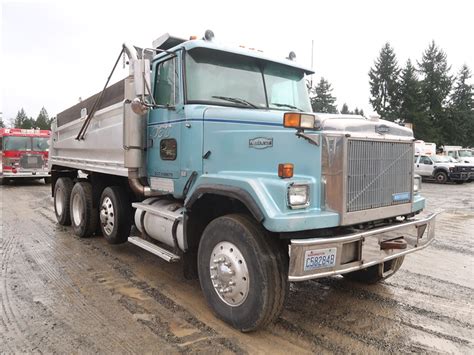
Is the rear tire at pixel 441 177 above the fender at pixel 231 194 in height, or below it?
below

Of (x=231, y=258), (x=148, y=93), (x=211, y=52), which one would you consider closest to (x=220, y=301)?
(x=231, y=258)

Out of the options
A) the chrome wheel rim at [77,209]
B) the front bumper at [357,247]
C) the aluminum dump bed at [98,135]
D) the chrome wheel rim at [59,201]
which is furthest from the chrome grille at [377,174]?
the chrome wheel rim at [59,201]

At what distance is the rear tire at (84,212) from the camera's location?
697 cm

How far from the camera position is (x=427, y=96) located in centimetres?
5772

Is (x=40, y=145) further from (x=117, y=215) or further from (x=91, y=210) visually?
(x=117, y=215)

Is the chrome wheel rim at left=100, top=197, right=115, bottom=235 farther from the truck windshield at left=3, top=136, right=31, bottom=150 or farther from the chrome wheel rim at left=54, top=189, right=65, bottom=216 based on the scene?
the truck windshield at left=3, top=136, right=31, bottom=150

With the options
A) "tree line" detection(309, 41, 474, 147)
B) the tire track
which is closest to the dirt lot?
the tire track

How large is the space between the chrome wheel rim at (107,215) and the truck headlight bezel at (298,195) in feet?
12.2

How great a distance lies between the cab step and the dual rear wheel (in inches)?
31.9

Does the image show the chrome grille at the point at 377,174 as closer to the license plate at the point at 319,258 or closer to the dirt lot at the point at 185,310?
the license plate at the point at 319,258

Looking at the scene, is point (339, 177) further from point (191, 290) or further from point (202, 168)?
point (191, 290)

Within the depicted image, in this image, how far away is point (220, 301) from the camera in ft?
12.1

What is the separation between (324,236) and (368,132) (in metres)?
1.02

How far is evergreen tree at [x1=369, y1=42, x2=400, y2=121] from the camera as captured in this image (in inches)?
2207
